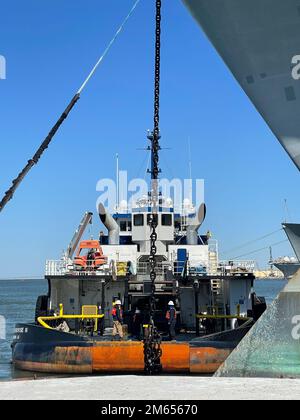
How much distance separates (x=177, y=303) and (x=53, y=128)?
41.3 feet

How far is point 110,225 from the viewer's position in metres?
21.6

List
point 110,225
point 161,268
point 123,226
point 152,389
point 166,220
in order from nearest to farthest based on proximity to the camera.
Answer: point 152,389 → point 161,268 → point 166,220 → point 110,225 → point 123,226

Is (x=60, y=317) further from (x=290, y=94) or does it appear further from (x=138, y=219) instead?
(x=290, y=94)

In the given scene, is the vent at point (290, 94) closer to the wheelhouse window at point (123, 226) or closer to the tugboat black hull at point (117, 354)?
the tugboat black hull at point (117, 354)

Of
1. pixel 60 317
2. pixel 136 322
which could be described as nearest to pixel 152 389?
pixel 136 322

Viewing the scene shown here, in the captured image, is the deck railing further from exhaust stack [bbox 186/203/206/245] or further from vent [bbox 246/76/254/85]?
vent [bbox 246/76/254/85]

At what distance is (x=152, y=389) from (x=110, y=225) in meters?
15.8

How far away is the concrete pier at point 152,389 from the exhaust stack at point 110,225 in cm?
1474

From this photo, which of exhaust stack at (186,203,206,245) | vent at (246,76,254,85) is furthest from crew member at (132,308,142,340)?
vent at (246,76,254,85)

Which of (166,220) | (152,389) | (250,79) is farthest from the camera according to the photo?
(166,220)

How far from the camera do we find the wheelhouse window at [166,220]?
21.0 m

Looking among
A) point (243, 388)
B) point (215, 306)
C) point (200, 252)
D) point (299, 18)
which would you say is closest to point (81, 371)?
point (215, 306)

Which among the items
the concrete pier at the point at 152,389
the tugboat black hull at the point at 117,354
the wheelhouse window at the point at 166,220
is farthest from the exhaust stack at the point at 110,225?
the concrete pier at the point at 152,389

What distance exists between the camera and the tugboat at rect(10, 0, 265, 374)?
1439 centimetres
